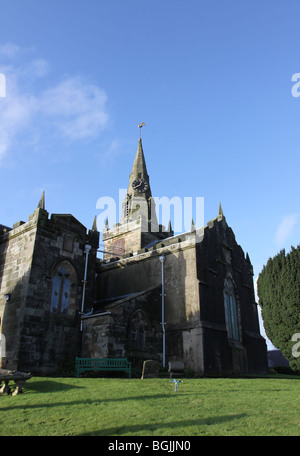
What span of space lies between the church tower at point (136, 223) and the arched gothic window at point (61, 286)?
12305 mm

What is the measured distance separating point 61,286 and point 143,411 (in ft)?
42.5

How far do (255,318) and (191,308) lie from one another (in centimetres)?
905

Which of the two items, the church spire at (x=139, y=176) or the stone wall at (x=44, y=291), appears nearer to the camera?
the stone wall at (x=44, y=291)

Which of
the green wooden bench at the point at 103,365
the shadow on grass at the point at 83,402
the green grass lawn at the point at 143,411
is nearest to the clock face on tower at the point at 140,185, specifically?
the green wooden bench at the point at 103,365

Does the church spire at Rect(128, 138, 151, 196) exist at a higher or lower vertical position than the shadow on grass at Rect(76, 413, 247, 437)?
higher

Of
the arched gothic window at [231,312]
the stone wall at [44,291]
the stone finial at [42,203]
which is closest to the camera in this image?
the stone wall at [44,291]

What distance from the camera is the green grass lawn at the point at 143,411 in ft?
22.0

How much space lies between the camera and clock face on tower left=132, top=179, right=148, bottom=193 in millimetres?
38500

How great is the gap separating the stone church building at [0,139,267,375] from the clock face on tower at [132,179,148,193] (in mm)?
13632

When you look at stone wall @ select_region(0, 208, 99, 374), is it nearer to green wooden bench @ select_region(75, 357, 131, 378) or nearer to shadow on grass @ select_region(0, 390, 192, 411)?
green wooden bench @ select_region(75, 357, 131, 378)

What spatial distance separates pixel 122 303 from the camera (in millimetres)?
19328

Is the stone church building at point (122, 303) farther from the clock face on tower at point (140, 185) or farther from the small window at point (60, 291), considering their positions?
the clock face on tower at point (140, 185)

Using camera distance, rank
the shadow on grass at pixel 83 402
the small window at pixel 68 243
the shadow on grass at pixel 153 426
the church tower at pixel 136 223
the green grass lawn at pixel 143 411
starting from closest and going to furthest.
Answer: the shadow on grass at pixel 153 426
the green grass lawn at pixel 143 411
the shadow on grass at pixel 83 402
the small window at pixel 68 243
the church tower at pixel 136 223

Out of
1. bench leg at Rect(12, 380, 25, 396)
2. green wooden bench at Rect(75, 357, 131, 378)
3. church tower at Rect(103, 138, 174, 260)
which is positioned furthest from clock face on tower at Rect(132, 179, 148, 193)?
bench leg at Rect(12, 380, 25, 396)
